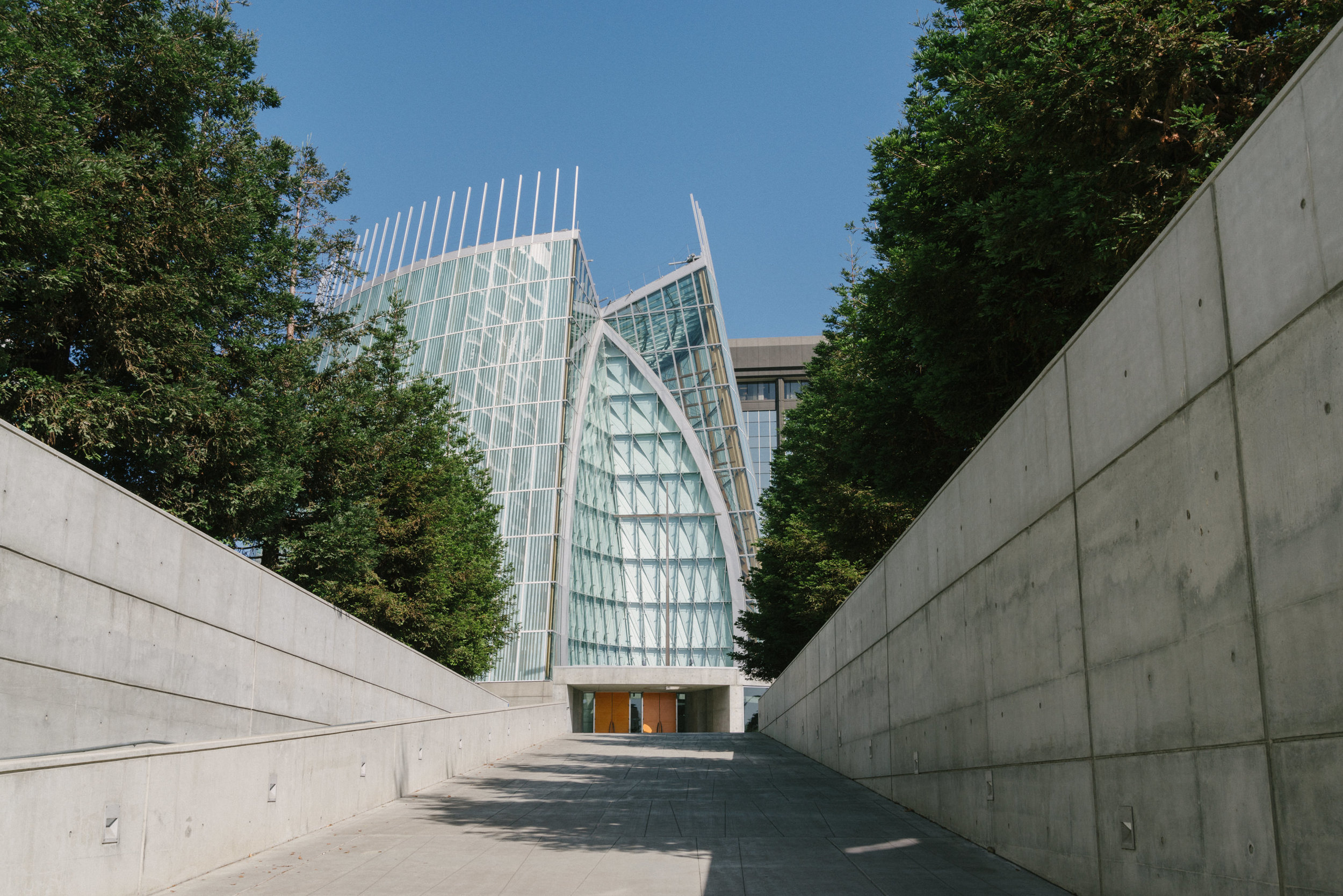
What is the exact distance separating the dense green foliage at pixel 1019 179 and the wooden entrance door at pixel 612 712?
45.5 metres

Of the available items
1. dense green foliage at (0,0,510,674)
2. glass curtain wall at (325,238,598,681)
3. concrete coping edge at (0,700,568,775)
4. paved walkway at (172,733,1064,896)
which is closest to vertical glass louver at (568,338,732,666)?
glass curtain wall at (325,238,598,681)

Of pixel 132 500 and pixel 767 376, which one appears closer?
pixel 132 500

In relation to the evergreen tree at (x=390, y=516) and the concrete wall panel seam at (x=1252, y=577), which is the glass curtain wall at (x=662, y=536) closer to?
the evergreen tree at (x=390, y=516)

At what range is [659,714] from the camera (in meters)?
68.4

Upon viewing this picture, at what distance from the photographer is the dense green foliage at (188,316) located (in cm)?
1505

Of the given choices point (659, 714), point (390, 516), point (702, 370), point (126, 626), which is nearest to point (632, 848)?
point (126, 626)

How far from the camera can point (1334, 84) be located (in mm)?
4555

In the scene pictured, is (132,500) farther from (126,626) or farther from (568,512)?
(568,512)

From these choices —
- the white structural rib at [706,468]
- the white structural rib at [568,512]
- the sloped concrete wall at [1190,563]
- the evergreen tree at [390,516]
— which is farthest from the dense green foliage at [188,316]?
the white structural rib at [706,468]

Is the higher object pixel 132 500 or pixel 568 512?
pixel 568 512

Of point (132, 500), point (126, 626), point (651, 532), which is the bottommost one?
point (126, 626)

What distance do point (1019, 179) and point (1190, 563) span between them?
31.8 ft

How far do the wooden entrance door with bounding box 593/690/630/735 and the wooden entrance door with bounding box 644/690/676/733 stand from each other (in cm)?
118

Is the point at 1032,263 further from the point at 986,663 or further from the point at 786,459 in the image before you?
the point at 786,459
